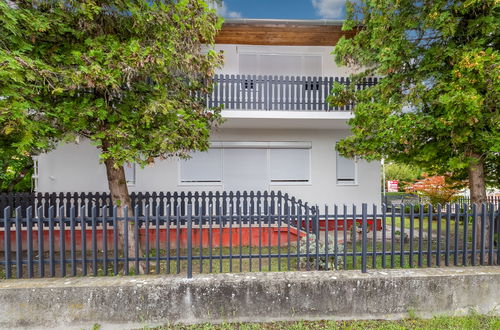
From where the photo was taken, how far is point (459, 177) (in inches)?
289

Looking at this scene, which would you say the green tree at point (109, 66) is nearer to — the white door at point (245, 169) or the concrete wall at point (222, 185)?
the concrete wall at point (222, 185)

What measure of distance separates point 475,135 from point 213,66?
17.1 feet

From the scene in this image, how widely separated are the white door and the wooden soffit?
158 inches

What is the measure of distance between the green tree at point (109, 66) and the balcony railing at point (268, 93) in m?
2.81

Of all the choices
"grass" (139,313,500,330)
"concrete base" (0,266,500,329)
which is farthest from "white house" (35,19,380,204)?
"grass" (139,313,500,330)

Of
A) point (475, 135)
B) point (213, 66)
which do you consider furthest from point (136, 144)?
point (475, 135)

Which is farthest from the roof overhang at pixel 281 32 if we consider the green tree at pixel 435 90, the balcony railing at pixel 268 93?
the green tree at pixel 435 90

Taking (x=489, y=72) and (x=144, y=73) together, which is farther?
(x=144, y=73)

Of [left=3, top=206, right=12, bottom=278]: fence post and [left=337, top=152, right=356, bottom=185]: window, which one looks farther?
[left=337, top=152, right=356, bottom=185]: window

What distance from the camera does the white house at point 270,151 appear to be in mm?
8836

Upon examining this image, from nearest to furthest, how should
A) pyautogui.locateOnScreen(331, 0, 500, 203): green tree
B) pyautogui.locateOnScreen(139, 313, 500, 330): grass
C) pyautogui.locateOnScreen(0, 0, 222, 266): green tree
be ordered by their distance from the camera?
pyautogui.locateOnScreen(139, 313, 500, 330): grass → pyautogui.locateOnScreen(0, 0, 222, 266): green tree → pyautogui.locateOnScreen(331, 0, 500, 203): green tree

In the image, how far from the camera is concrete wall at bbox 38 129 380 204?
9133 millimetres

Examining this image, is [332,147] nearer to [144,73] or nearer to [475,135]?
[475,135]

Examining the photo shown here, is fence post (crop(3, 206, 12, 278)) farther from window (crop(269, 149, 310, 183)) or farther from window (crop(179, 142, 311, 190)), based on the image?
window (crop(269, 149, 310, 183))
